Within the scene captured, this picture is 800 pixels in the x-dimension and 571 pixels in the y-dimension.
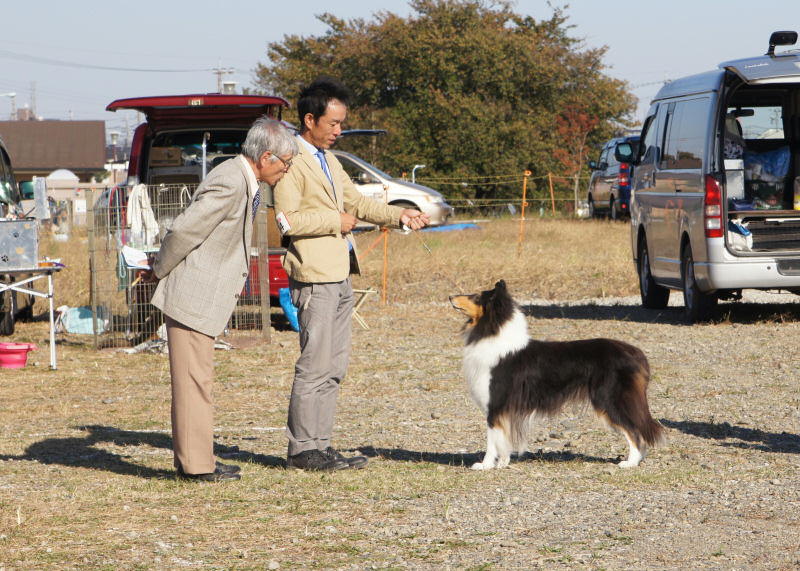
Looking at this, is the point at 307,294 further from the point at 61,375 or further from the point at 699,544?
the point at 61,375

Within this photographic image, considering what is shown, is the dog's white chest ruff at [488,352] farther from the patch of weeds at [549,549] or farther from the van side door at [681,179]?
the van side door at [681,179]

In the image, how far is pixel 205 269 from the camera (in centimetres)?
573

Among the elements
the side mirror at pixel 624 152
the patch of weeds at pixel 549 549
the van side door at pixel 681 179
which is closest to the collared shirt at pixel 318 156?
the patch of weeds at pixel 549 549

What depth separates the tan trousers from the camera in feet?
18.8

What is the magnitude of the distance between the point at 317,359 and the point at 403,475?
0.77 m

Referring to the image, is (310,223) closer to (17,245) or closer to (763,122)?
(17,245)

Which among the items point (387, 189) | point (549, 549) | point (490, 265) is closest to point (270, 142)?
point (549, 549)

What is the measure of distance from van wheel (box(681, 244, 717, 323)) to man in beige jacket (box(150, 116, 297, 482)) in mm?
7545

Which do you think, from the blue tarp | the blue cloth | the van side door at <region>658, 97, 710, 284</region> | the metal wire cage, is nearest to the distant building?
the blue tarp

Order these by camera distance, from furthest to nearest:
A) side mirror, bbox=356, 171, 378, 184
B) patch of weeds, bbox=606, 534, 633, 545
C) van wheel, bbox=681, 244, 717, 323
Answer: side mirror, bbox=356, 171, 378, 184, van wheel, bbox=681, 244, 717, 323, patch of weeds, bbox=606, 534, 633, 545

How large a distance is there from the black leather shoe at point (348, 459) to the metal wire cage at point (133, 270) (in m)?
5.00

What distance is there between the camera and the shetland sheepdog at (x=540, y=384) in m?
6.21

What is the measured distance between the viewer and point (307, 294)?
6066mm

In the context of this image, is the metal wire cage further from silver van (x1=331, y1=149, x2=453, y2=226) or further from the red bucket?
silver van (x1=331, y1=149, x2=453, y2=226)
